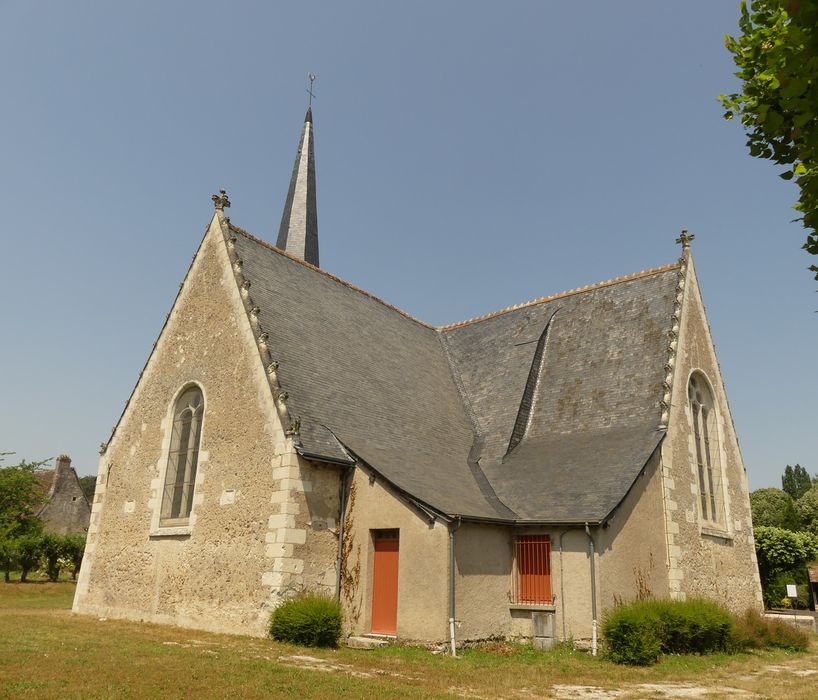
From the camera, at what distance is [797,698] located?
8305mm

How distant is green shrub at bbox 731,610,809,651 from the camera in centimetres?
1336

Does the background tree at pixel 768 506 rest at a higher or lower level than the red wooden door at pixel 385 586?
higher

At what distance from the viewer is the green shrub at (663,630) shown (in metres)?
10.5

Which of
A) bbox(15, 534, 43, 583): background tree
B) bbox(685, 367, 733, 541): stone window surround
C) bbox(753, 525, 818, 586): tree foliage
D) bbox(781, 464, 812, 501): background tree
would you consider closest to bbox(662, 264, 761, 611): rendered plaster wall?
bbox(685, 367, 733, 541): stone window surround

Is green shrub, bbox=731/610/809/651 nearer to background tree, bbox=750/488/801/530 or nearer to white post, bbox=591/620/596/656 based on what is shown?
white post, bbox=591/620/596/656

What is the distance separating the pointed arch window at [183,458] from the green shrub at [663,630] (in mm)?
8823

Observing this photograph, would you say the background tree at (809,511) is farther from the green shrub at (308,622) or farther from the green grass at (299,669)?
the green shrub at (308,622)

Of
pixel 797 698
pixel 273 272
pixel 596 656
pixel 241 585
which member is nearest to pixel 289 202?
pixel 273 272

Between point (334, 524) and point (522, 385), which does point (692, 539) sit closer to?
point (522, 385)

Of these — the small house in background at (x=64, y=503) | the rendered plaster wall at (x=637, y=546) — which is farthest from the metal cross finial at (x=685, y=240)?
the small house in background at (x=64, y=503)

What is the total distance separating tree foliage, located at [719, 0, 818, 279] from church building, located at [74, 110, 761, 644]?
7739 mm

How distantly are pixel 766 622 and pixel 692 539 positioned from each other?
2.11m

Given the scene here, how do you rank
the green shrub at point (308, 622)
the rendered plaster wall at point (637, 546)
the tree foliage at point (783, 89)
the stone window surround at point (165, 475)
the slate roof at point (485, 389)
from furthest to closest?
the stone window surround at point (165, 475), the slate roof at point (485, 389), the rendered plaster wall at point (637, 546), the green shrub at point (308, 622), the tree foliage at point (783, 89)

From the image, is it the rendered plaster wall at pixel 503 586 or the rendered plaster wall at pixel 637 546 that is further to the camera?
the rendered plaster wall at pixel 637 546
